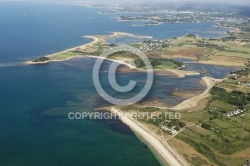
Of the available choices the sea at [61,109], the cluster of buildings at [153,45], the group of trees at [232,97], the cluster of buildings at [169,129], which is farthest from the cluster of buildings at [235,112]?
the cluster of buildings at [153,45]

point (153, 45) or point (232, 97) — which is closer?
point (232, 97)

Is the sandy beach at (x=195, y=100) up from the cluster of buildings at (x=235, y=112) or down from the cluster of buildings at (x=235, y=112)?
down

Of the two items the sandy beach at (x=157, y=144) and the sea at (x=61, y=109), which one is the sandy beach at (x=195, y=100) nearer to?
the sea at (x=61, y=109)

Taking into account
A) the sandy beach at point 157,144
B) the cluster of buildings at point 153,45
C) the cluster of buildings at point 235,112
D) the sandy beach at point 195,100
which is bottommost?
the sandy beach at point 157,144

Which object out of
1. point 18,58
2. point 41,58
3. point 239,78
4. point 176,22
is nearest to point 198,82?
point 239,78

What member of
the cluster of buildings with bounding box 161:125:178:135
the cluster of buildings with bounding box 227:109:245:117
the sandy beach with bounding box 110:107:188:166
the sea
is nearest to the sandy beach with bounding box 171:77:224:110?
the sea

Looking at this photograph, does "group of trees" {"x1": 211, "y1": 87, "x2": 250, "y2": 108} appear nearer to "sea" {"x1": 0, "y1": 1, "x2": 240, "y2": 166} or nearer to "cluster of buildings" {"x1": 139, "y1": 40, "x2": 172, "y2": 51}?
"sea" {"x1": 0, "y1": 1, "x2": 240, "y2": 166}

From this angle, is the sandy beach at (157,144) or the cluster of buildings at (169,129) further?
the cluster of buildings at (169,129)

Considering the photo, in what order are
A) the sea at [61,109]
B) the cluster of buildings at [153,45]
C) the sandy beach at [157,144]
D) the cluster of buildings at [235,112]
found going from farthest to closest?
the cluster of buildings at [153,45] → the cluster of buildings at [235,112] → the sea at [61,109] → the sandy beach at [157,144]

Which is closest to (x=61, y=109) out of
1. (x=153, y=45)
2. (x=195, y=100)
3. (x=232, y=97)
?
(x=195, y=100)

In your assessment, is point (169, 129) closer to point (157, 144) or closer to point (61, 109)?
point (157, 144)

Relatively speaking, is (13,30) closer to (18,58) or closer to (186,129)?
(18,58)
